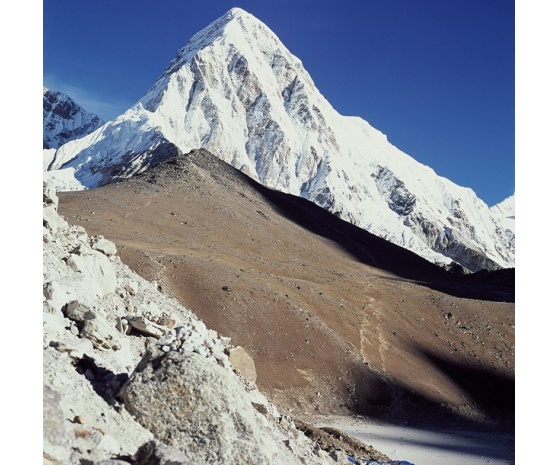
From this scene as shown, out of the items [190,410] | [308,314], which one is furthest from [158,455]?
[308,314]

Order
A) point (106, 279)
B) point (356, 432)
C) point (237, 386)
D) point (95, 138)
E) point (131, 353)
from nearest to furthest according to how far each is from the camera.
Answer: point (237, 386)
point (131, 353)
point (106, 279)
point (356, 432)
point (95, 138)

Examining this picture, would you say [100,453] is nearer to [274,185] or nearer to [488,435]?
[488,435]

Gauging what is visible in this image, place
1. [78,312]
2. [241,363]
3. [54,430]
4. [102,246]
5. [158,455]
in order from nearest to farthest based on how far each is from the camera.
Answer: [54,430], [158,455], [78,312], [241,363], [102,246]

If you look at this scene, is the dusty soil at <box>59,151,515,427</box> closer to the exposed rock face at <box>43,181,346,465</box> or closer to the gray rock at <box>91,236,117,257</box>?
the gray rock at <box>91,236,117,257</box>

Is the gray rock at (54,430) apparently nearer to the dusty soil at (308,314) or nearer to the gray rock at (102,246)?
the gray rock at (102,246)

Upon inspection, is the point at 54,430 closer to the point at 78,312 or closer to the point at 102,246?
the point at 78,312

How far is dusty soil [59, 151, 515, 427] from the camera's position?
1473 inches

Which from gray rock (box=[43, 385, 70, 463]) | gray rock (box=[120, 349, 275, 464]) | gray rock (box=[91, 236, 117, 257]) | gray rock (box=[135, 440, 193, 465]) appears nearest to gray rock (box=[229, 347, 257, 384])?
gray rock (box=[120, 349, 275, 464])

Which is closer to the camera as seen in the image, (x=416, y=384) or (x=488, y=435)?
(x=488, y=435)

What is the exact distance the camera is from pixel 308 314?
1702 inches

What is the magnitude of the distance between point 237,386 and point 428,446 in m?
23.5

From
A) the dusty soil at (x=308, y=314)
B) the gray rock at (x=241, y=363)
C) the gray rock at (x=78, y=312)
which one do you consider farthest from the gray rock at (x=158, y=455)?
the dusty soil at (x=308, y=314)

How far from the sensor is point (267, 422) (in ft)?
50.0

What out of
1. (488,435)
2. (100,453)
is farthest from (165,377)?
(488,435)
